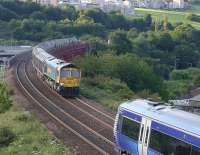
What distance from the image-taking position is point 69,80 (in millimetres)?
38188

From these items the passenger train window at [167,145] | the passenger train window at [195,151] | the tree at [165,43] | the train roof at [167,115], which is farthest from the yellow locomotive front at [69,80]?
the tree at [165,43]

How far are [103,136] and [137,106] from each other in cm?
699

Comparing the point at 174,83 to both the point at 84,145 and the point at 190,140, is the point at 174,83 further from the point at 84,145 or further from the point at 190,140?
the point at 190,140

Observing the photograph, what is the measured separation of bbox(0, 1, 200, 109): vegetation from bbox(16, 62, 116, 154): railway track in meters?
2.66

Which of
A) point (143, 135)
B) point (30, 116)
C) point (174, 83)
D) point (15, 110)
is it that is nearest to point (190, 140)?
point (143, 135)

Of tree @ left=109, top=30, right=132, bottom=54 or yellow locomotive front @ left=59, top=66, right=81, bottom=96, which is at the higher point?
yellow locomotive front @ left=59, top=66, right=81, bottom=96

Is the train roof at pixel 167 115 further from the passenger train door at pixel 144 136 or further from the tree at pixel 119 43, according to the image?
the tree at pixel 119 43

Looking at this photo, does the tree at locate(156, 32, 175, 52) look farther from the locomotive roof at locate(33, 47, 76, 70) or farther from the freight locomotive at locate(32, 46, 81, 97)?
the freight locomotive at locate(32, 46, 81, 97)

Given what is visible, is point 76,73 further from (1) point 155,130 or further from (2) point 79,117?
(1) point 155,130

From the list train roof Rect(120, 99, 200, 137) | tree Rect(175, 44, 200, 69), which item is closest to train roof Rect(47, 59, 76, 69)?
train roof Rect(120, 99, 200, 137)

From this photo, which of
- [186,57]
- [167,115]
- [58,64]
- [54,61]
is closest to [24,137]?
[167,115]

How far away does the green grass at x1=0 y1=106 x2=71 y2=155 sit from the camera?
21.3 meters

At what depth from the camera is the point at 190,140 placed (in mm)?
14672

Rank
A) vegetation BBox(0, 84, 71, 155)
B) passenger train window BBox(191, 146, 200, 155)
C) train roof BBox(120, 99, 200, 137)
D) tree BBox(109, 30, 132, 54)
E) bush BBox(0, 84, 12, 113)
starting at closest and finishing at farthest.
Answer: passenger train window BBox(191, 146, 200, 155) → train roof BBox(120, 99, 200, 137) → vegetation BBox(0, 84, 71, 155) → bush BBox(0, 84, 12, 113) → tree BBox(109, 30, 132, 54)
